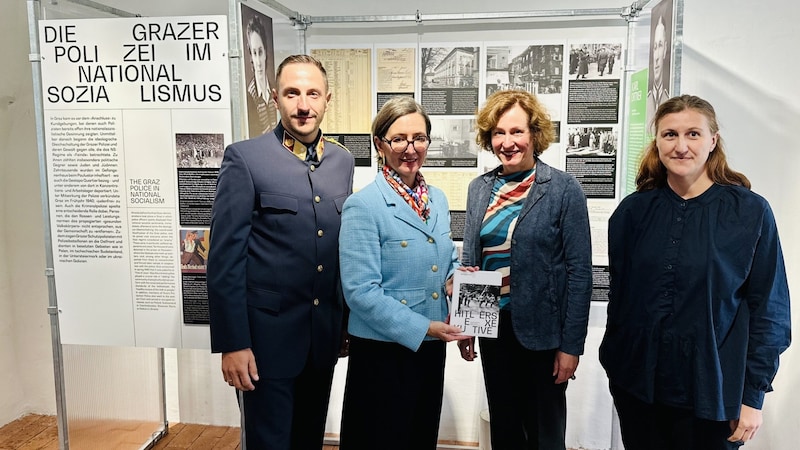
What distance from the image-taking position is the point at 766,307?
64.9 inches

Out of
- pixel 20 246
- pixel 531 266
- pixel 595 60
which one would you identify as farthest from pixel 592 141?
pixel 20 246

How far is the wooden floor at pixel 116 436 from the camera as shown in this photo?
9.80 ft

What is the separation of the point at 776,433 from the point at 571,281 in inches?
72.5

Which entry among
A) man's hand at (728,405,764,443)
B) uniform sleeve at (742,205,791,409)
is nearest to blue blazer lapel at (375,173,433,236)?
uniform sleeve at (742,205,791,409)

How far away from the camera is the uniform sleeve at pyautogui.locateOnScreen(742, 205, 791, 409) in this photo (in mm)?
1648

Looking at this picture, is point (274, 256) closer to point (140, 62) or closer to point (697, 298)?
point (140, 62)

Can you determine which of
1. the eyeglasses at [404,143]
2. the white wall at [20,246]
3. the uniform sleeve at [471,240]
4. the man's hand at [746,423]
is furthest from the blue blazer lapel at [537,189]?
the white wall at [20,246]

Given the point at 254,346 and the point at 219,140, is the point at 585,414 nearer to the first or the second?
the point at 254,346

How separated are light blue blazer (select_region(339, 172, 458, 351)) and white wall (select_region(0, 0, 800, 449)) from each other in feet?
5.07

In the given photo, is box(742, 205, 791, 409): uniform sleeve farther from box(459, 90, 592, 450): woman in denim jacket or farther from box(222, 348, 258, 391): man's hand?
box(222, 348, 258, 391): man's hand

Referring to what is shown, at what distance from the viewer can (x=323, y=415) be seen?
2.26 meters

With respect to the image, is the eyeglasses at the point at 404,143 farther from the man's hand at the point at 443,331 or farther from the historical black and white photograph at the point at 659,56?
the historical black and white photograph at the point at 659,56

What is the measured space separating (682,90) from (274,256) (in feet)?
7.52

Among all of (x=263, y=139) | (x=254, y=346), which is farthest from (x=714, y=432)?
(x=263, y=139)
